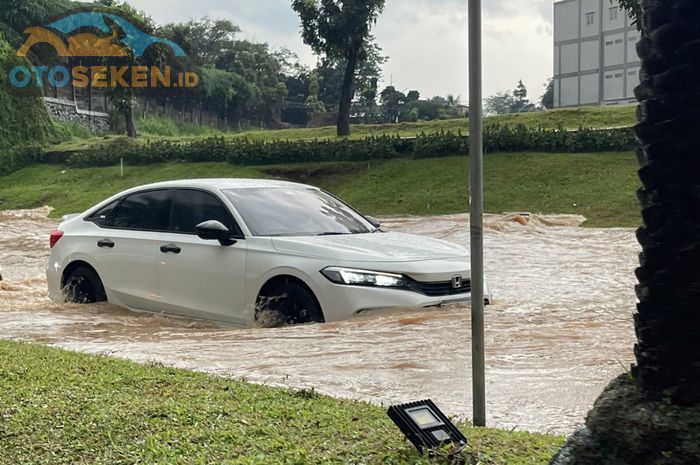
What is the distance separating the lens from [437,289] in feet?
23.6

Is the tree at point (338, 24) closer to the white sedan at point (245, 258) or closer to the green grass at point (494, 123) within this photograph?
the green grass at point (494, 123)

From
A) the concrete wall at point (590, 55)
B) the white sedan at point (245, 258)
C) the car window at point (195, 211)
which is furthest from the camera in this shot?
the concrete wall at point (590, 55)

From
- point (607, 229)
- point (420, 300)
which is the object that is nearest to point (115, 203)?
point (420, 300)

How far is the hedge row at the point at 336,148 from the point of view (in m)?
30.5

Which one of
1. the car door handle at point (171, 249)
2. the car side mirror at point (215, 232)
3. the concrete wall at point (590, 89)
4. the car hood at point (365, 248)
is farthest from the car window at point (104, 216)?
the concrete wall at point (590, 89)

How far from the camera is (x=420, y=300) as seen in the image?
23.1 ft

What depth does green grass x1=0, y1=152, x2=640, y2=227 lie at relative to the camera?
1021 inches

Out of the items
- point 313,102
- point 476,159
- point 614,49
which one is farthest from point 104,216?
point 313,102

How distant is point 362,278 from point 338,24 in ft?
112

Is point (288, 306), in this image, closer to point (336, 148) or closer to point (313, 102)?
point (336, 148)

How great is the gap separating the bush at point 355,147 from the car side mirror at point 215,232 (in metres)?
23.0

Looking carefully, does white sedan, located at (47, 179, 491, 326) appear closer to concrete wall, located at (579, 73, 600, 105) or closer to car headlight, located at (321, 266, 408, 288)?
car headlight, located at (321, 266, 408, 288)

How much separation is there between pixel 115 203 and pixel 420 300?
3557 millimetres

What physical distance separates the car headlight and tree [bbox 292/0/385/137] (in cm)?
3374
